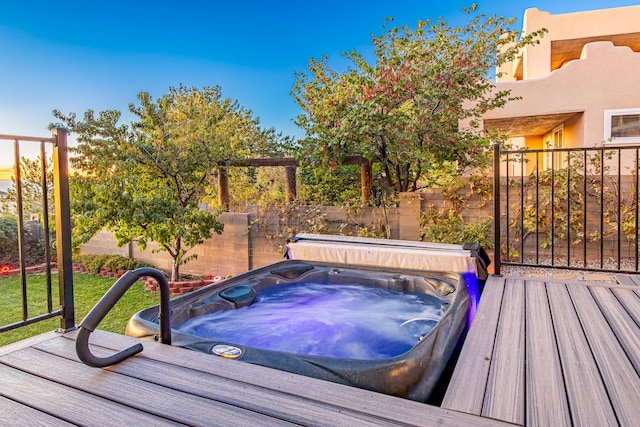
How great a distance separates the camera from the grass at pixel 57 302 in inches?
156

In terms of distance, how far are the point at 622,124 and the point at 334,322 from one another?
7146mm

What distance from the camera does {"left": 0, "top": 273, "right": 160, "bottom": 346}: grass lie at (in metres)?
3.97

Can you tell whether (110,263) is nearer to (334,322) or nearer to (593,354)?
(334,322)

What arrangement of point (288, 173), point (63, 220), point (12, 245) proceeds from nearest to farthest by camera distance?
point (63, 220) < point (288, 173) < point (12, 245)

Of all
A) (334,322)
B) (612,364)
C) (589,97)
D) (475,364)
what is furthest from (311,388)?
(589,97)

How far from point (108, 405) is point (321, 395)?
690mm

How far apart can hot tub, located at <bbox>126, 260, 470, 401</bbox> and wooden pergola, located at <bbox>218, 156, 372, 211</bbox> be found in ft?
5.85

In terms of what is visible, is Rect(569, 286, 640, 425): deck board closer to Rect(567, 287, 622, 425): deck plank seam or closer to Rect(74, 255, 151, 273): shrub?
Rect(567, 287, 622, 425): deck plank seam

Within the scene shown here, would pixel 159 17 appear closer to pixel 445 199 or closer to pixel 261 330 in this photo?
pixel 445 199

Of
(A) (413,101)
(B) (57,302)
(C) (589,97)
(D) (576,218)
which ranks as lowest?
(B) (57,302)

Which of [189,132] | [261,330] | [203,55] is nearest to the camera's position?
[261,330]

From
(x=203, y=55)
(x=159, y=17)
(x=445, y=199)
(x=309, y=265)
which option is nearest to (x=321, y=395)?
(x=309, y=265)

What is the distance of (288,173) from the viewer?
18.6 ft

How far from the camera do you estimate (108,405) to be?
4.25ft
